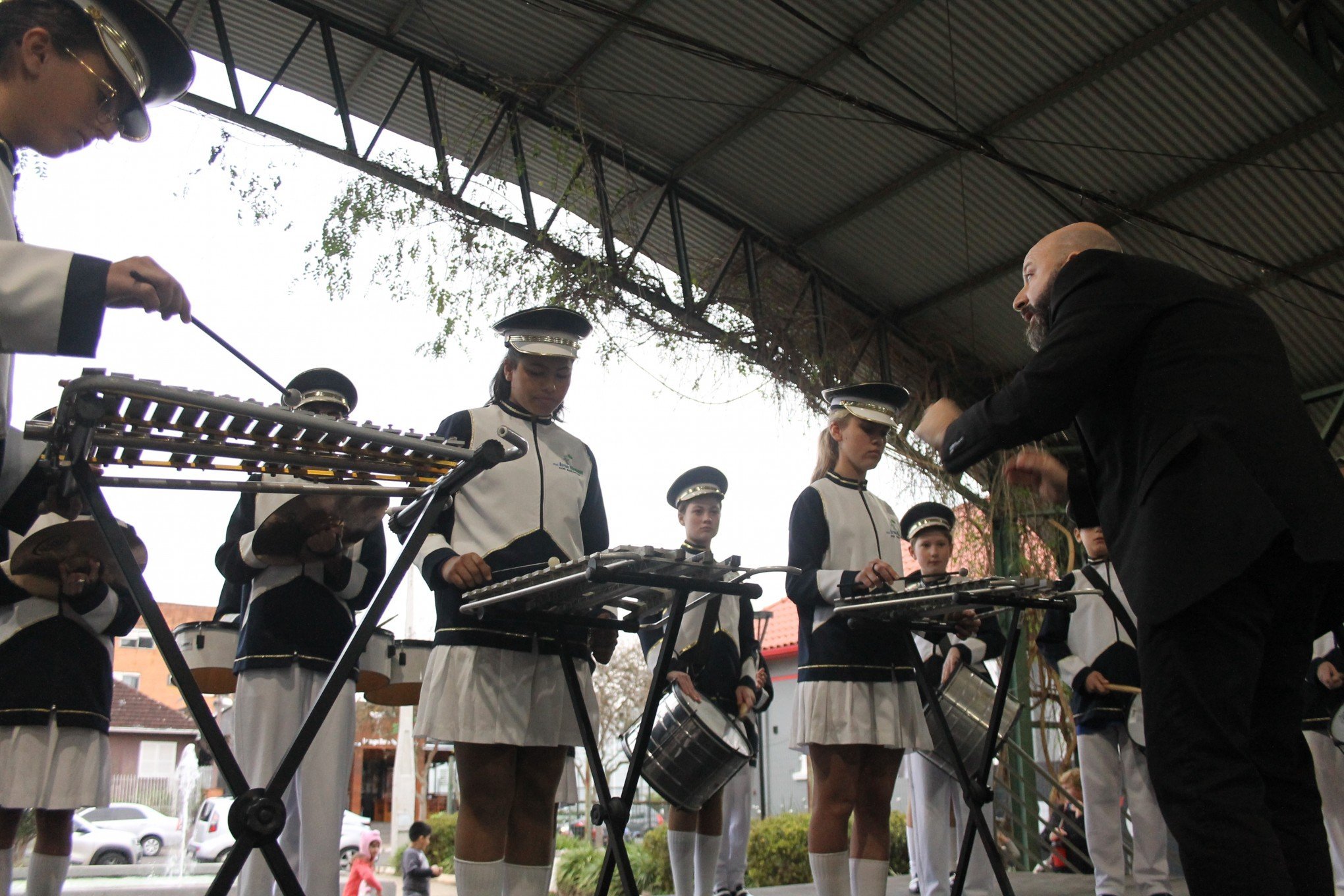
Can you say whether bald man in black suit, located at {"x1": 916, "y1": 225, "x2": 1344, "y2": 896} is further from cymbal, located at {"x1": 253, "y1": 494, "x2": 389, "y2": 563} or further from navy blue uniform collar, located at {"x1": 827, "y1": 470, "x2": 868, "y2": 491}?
navy blue uniform collar, located at {"x1": 827, "y1": 470, "x2": 868, "y2": 491}

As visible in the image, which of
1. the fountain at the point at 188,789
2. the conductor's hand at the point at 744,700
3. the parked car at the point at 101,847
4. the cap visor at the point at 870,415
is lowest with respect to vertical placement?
the parked car at the point at 101,847

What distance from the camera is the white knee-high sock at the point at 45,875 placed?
3.45 meters

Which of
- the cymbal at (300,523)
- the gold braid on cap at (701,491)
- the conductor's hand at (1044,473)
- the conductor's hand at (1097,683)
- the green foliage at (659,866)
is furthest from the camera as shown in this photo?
the green foliage at (659,866)

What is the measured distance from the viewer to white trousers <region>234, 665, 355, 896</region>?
3.18 m

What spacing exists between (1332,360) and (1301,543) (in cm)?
887

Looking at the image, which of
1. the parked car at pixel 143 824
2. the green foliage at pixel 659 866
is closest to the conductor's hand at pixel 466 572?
the green foliage at pixel 659 866

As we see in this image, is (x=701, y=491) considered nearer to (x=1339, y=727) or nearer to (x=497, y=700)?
(x=497, y=700)

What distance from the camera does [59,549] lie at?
347 cm

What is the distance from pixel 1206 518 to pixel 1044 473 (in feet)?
1.94

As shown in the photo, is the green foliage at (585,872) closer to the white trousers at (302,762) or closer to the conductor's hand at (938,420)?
the white trousers at (302,762)

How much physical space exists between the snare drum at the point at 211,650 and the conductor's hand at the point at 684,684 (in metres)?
1.62

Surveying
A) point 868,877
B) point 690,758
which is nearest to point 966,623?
point 868,877

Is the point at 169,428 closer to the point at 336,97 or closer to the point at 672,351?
the point at 336,97

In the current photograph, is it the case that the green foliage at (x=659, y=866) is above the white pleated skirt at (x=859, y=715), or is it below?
below
